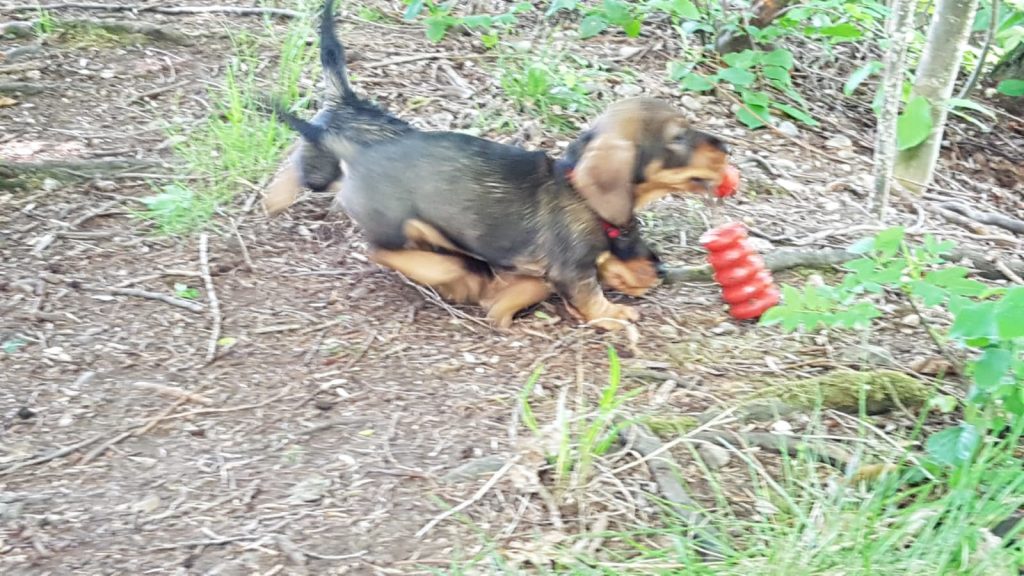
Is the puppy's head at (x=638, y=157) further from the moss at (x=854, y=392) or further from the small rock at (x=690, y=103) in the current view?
the small rock at (x=690, y=103)

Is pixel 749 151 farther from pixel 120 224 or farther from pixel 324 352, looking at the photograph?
pixel 120 224

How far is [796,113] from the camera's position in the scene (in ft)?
18.5

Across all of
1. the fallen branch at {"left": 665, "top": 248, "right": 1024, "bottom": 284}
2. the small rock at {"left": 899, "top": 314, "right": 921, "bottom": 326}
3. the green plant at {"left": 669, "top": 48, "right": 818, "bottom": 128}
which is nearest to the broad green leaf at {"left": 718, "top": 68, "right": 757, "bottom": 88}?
the green plant at {"left": 669, "top": 48, "right": 818, "bottom": 128}

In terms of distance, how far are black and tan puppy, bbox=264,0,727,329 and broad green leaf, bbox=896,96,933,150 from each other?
1.52 meters

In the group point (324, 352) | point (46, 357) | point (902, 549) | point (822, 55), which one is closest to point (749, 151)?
point (822, 55)

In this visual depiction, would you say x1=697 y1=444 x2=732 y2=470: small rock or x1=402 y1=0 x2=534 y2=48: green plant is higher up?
x1=402 y1=0 x2=534 y2=48: green plant

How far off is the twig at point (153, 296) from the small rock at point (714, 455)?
1.92m

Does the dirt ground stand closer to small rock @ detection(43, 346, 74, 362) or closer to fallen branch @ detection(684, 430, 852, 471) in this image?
small rock @ detection(43, 346, 74, 362)

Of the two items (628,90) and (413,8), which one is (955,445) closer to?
(628,90)

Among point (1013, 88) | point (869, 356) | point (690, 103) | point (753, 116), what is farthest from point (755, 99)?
point (869, 356)

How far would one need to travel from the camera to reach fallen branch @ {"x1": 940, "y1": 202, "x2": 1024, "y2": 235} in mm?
4758

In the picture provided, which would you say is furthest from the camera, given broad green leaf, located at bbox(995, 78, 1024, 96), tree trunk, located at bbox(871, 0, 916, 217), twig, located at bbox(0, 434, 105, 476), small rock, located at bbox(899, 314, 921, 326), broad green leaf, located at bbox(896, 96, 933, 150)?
broad green leaf, located at bbox(995, 78, 1024, 96)

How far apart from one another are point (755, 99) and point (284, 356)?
3.23 meters

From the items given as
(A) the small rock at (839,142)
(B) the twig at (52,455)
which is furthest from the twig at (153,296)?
(A) the small rock at (839,142)
